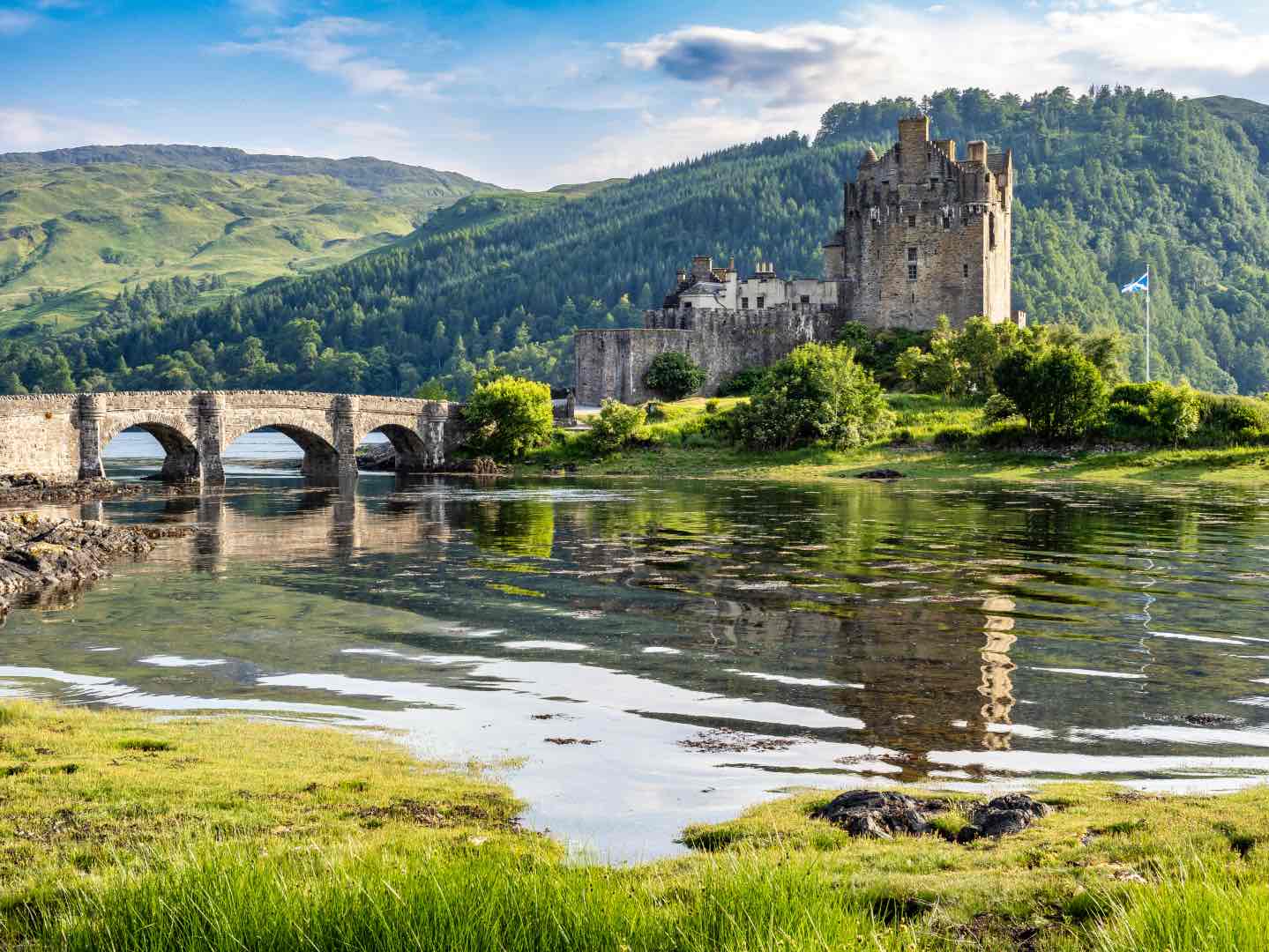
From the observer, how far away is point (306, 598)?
30.1 m

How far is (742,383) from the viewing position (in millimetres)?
102750

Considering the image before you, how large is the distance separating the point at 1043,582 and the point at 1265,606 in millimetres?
5499

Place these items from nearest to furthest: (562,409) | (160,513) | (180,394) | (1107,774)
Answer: (1107,774) < (160,513) < (180,394) < (562,409)

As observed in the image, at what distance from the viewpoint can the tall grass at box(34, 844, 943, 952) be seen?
708 centimetres

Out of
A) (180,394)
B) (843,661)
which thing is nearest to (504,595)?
(843,661)

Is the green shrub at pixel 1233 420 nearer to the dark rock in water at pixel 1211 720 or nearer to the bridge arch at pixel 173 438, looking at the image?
the bridge arch at pixel 173 438

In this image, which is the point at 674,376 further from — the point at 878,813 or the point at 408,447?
the point at 878,813

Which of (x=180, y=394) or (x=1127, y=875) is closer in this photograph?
(x=1127, y=875)

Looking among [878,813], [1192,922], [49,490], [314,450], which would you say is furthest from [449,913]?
[314,450]

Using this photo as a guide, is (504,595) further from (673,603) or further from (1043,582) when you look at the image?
(1043,582)

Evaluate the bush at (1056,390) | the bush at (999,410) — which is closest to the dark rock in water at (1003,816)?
the bush at (1056,390)

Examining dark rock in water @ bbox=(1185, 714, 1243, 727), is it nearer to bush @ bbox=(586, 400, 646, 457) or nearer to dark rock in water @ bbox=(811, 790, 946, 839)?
dark rock in water @ bbox=(811, 790, 946, 839)

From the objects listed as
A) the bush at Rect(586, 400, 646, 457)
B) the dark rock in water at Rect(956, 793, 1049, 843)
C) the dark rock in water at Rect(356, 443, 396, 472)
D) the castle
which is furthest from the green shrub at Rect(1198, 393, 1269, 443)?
the dark rock in water at Rect(956, 793, 1049, 843)

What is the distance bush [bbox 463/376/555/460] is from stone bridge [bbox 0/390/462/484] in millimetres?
3675
